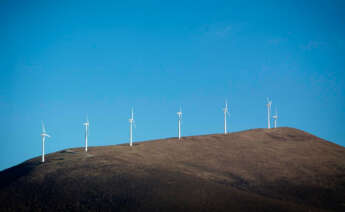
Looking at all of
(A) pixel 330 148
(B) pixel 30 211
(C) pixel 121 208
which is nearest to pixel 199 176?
(C) pixel 121 208

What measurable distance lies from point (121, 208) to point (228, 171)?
24752mm

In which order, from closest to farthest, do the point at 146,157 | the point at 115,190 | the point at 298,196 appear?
the point at 115,190 → the point at 298,196 → the point at 146,157

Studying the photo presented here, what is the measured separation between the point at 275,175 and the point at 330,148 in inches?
1164

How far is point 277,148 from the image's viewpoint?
7988cm

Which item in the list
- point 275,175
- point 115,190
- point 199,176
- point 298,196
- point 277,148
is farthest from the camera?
point 277,148

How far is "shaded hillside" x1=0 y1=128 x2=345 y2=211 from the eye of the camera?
1757 inches

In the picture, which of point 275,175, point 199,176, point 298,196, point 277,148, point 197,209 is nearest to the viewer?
point 197,209

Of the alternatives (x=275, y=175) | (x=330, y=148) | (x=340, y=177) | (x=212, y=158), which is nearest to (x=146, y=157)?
(x=212, y=158)

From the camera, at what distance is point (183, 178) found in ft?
172

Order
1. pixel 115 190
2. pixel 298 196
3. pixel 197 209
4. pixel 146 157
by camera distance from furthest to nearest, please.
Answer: pixel 146 157, pixel 298 196, pixel 115 190, pixel 197 209

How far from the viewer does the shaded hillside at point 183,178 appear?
146ft

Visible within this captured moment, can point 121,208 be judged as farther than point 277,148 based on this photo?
No

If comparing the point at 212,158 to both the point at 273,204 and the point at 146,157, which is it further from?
the point at 273,204

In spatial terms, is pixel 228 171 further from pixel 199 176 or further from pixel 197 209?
pixel 197 209
